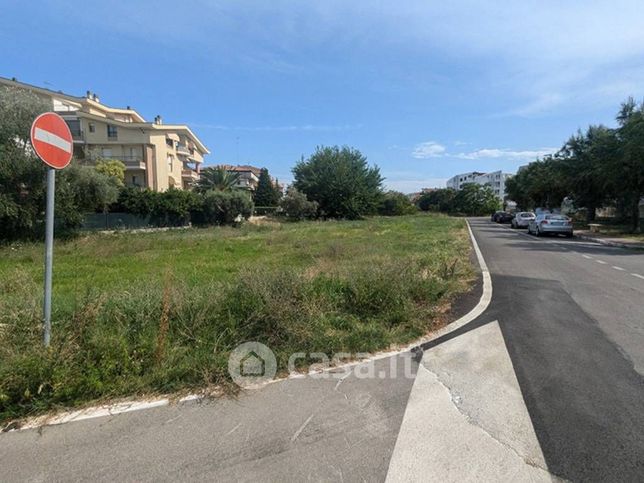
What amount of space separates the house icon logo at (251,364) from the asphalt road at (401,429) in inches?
7.3

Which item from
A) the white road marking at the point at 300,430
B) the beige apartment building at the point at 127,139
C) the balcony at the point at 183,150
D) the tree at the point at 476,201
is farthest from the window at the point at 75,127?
the tree at the point at 476,201

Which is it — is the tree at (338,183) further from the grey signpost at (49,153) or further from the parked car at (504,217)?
the grey signpost at (49,153)

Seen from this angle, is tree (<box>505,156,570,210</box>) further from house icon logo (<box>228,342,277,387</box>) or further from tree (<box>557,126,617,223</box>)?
house icon logo (<box>228,342,277,387</box>)

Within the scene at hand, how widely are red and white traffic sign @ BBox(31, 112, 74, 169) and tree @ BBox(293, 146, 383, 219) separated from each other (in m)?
44.8

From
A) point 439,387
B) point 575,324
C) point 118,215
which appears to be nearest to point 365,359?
point 439,387

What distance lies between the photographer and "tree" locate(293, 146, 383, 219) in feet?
159

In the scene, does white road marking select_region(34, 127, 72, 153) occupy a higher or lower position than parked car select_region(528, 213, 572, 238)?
higher

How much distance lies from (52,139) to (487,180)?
151179mm

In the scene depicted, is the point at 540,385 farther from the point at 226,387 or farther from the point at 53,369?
the point at 53,369

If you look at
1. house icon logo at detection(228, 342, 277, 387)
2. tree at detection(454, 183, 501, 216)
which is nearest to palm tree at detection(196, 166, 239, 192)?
house icon logo at detection(228, 342, 277, 387)

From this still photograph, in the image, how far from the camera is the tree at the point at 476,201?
3246 inches

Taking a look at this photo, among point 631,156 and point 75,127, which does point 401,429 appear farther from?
point 75,127

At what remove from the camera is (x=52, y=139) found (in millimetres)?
3537

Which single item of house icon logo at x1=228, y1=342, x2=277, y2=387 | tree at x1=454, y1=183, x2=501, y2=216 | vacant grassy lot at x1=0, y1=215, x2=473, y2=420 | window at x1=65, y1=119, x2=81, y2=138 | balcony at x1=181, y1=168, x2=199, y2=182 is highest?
window at x1=65, y1=119, x2=81, y2=138
